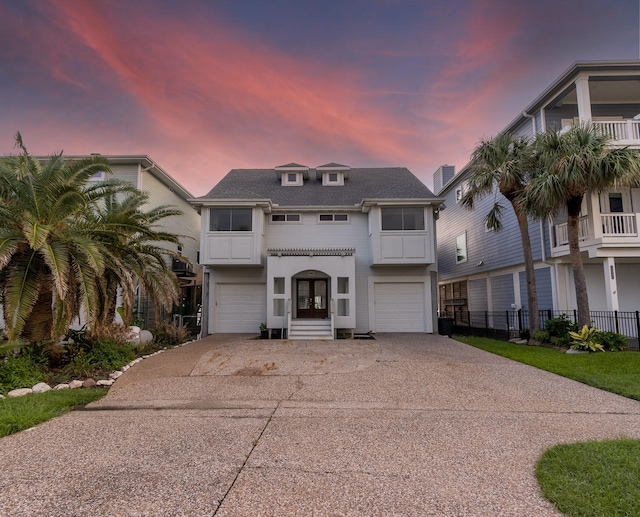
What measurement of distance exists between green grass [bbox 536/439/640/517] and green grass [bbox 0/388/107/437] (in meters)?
6.47

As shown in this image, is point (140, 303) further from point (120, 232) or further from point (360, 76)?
point (360, 76)

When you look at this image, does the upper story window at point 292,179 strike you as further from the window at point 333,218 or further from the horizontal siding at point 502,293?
the horizontal siding at point 502,293

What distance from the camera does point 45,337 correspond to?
8.11 meters

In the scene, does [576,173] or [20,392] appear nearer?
[20,392]

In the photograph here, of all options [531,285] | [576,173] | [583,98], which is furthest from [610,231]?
[583,98]

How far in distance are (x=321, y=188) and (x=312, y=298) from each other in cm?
590

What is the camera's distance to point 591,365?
8.55 m

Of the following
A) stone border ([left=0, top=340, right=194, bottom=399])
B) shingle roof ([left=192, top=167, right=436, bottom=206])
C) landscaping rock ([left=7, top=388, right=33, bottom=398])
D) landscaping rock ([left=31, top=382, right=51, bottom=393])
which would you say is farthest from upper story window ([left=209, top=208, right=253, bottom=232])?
landscaping rock ([left=7, top=388, right=33, bottom=398])

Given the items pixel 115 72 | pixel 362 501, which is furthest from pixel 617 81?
pixel 115 72

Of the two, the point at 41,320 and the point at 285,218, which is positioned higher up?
the point at 285,218

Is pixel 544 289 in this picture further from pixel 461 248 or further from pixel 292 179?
pixel 292 179

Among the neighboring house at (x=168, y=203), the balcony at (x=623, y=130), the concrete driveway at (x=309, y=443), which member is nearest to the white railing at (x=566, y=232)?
the balcony at (x=623, y=130)

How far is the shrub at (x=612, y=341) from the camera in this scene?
10398mm

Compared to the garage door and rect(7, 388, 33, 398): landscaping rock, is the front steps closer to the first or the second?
the garage door
